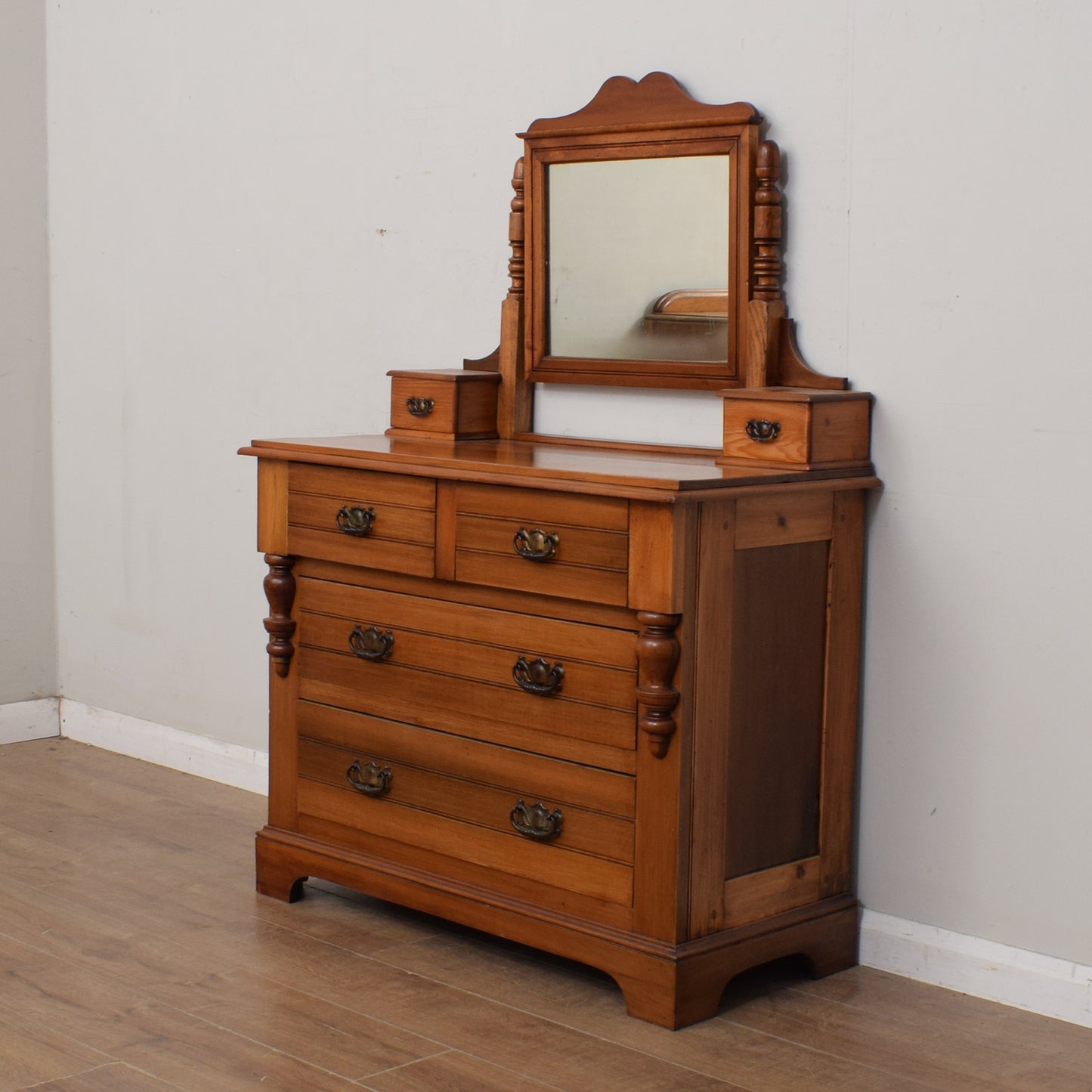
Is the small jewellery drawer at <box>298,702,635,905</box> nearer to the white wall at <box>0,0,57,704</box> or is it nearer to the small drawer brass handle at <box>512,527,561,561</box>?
the small drawer brass handle at <box>512,527,561,561</box>

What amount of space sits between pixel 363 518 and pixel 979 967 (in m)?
1.41

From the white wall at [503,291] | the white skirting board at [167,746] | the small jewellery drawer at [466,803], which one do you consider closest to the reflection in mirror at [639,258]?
the white wall at [503,291]

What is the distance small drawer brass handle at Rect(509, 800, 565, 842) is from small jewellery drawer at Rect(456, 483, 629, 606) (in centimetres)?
40

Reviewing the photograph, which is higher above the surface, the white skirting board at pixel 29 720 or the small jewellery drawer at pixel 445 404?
the small jewellery drawer at pixel 445 404

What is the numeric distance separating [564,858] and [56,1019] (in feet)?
2.95

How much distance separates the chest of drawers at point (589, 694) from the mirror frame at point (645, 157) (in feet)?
0.76

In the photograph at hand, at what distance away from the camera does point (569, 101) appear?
11.0 ft

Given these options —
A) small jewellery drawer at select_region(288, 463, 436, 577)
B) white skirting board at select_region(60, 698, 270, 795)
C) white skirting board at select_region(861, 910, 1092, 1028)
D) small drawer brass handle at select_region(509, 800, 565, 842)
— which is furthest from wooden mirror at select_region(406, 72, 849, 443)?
white skirting board at select_region(60, 698, 270, 795)

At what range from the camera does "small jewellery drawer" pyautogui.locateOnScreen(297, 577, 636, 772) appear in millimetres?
2740

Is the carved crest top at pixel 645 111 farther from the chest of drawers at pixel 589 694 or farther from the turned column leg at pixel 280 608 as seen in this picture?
the turned column leg at pixel 280 608

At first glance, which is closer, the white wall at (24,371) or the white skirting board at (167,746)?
the white skirting board at (167,746)

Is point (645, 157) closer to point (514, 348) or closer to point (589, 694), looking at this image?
point (514, 348)

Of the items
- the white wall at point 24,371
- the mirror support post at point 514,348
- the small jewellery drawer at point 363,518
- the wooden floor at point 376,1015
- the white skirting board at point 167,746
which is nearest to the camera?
the wooden floor at point 376,1015

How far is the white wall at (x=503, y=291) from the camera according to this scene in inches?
108
